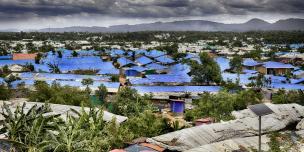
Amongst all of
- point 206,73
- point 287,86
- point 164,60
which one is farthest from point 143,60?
Result: point 287,86

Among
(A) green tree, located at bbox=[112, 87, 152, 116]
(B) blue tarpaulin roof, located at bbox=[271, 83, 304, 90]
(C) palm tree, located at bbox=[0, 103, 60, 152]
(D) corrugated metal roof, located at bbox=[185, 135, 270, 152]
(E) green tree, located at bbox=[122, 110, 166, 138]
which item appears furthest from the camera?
(B) blue tarpaulin roof, located at bbox=[271, 83, 304, 90]

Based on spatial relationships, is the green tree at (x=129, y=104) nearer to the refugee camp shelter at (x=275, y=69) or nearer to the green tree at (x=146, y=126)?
the green tree at (x=146, y=126)

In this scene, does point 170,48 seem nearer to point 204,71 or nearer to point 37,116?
point 204,71

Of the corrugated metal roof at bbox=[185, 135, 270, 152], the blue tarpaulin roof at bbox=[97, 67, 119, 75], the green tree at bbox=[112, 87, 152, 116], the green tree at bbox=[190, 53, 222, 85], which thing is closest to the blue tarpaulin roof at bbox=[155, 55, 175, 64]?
the blue tarpaulin roof at bbox=[97, 67, 119, 75]

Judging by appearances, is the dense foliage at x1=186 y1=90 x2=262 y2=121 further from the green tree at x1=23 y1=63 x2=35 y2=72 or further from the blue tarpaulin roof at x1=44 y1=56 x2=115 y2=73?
the green tree at x1=23 y1=63 x2=35 y2=72

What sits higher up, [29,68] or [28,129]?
[28,129]

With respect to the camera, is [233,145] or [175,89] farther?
[175,89]

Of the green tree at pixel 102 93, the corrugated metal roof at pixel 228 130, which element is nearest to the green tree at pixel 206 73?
the green tree at pixel 102 93

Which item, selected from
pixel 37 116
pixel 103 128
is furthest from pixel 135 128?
pixel 37 116

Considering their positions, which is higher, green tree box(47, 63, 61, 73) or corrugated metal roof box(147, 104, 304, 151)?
corrugated metal roof box(147, 104, 304, 151)

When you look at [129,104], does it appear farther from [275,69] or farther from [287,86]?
[275,69]

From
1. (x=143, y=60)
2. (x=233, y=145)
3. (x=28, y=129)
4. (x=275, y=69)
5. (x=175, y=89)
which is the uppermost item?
(x=28, y=129)
